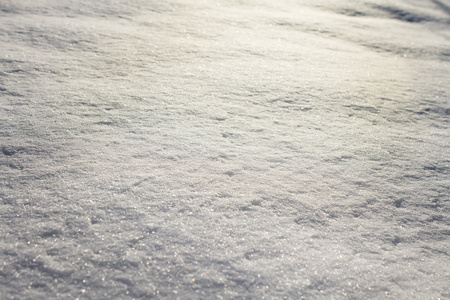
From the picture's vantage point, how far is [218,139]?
4.89 feet

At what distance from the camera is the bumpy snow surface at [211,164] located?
0.98 m

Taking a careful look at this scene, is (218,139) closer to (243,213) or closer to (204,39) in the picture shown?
(243,213)

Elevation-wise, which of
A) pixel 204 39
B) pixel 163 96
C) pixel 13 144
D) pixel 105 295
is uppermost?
pixel 204 39

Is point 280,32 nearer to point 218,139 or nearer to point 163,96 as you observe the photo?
point 163,96

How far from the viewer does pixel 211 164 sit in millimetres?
1350

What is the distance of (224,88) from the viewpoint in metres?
1.86

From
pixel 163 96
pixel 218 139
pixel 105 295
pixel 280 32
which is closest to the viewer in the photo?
pixel 105 295

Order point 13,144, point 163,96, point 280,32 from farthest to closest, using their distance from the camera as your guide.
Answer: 1. point 280,32
2. point 163,96
3. point 13,144

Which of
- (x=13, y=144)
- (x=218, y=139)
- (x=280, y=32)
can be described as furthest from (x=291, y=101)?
(x=13, y=144)

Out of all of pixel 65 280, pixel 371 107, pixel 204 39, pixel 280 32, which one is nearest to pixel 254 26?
pixel 280 32

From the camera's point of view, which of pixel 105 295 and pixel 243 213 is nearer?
pixel 105 295

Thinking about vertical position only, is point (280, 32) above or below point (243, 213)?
above

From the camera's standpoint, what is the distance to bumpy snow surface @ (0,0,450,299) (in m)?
0.98

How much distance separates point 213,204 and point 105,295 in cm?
43
